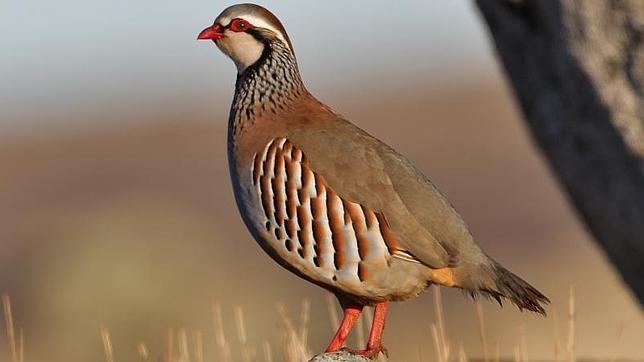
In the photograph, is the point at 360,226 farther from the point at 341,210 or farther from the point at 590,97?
the point at 590,97

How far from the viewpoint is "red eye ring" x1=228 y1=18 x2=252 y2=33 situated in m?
7.12

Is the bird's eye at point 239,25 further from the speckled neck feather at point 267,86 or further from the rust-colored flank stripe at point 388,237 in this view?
the rust-colored flank stripe at point 388,237

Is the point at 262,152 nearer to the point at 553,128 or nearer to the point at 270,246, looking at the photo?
the point at 270,246

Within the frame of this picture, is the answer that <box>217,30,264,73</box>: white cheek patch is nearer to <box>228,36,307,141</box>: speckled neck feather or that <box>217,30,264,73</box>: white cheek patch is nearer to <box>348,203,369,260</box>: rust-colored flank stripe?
<box>228,36,307,141</box>: speckled neck feather

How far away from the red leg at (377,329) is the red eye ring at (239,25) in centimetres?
152

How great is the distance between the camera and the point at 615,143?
4012 millimetres

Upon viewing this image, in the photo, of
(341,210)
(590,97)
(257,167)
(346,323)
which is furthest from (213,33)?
(590,97)

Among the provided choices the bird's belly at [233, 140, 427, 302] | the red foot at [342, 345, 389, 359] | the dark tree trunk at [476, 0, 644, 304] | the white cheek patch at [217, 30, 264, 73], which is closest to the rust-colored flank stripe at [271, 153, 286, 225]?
the bird's belly at [233, 140, 427, 302]

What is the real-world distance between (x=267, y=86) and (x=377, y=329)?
1.31 metres

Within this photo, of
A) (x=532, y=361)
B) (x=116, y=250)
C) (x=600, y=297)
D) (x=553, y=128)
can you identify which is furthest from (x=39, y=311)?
(x=553, y=128)

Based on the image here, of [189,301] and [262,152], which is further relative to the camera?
[189,301]

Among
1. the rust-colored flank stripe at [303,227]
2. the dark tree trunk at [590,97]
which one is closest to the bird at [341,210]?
the rust-colored flank stripe at [303,227]

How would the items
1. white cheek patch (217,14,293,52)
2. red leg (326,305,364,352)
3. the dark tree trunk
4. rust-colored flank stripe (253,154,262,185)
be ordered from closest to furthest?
the dark tree trunk, rust-colored flank stripe (253,154,262,185), red leg (326,305,364,352), white cheek patch (217,14,293,52)

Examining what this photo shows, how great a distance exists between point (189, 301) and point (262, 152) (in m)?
8.39
